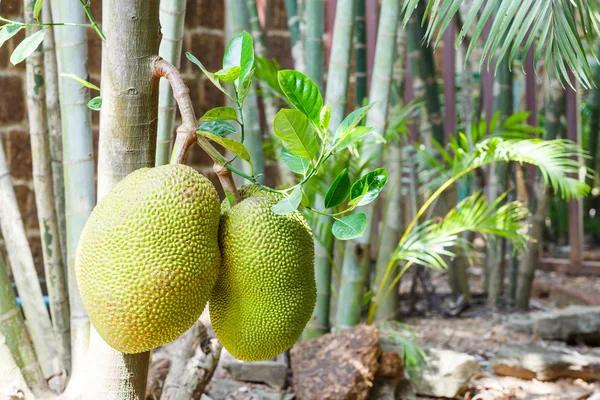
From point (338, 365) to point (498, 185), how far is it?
1525 millimetres

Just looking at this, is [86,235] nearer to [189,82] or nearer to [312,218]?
[312,218]

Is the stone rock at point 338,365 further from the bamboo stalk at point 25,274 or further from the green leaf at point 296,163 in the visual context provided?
the green leaf at point 296,163

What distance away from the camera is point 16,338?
3.92 feet

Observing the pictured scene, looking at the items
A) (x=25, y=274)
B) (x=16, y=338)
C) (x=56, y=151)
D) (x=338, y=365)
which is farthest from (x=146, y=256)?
(x=338, y=365)

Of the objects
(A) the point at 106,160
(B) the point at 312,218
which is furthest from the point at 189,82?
(A) the point at 106,160

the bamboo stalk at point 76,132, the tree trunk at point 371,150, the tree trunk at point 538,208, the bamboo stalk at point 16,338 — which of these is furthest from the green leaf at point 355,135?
the tree trunk at point 538,208

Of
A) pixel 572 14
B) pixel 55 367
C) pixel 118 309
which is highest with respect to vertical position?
pixel 572 14

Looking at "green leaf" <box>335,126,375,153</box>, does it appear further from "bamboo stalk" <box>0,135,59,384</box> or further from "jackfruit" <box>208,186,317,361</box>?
"bamboo stalk" <box>0,135,59,384</box>

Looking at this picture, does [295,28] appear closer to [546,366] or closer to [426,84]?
[426,84]

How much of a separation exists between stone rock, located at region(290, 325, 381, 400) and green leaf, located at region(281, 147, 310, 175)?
46.6 inches

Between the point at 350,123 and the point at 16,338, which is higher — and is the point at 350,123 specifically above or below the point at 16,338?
above

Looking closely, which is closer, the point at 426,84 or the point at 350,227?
the point at 350,227

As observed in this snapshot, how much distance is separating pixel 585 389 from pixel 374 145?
3.66 feet

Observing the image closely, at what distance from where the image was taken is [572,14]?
1026mm
